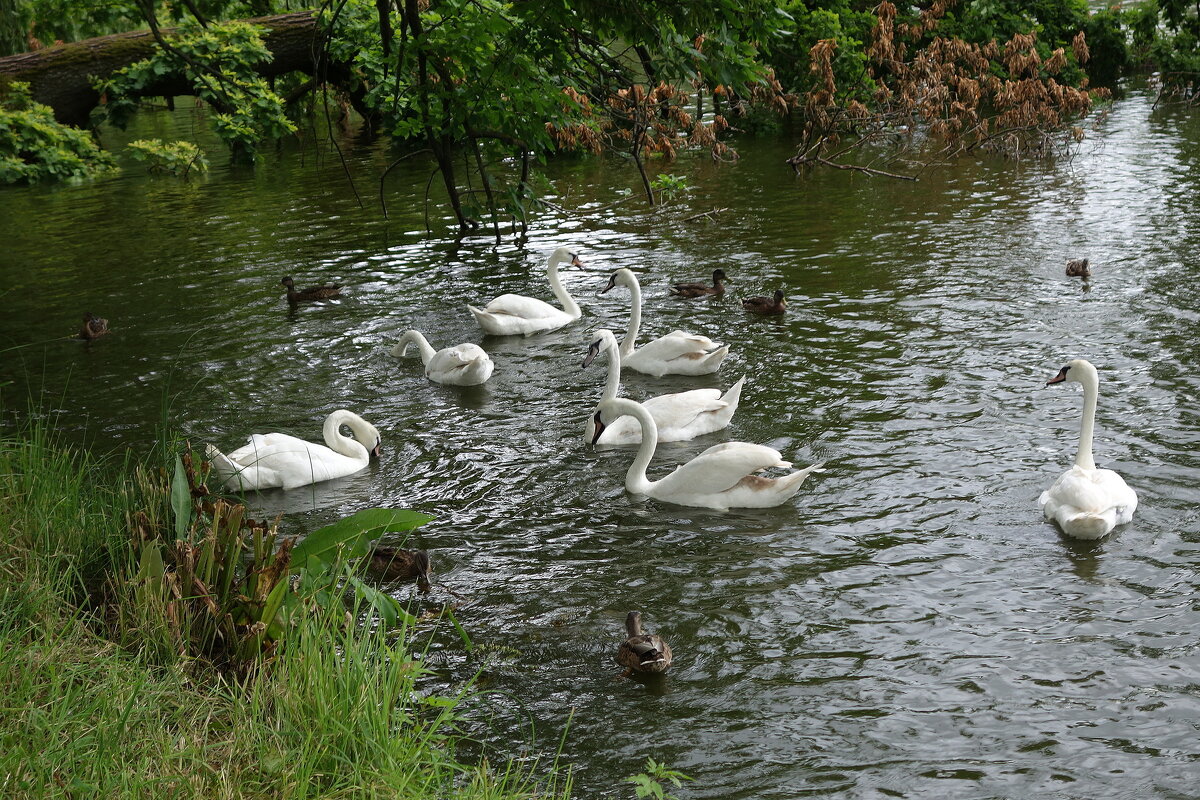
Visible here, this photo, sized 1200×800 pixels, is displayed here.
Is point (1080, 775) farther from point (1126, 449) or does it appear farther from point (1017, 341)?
point (1017, 341)

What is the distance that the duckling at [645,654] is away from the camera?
539 cm

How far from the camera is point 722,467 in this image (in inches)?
293

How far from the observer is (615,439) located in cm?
884

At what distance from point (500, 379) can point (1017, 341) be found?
470 cm

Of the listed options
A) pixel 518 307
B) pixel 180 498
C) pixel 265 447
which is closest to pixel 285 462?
pixel 265 447

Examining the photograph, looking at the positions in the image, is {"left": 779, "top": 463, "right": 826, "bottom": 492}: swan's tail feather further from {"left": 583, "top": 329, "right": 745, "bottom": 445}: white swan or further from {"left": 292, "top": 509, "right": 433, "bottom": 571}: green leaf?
{"left": 292, "top": 509, "right": 433, "bottom": 571}: green leaf

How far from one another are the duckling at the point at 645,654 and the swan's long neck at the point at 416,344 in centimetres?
559

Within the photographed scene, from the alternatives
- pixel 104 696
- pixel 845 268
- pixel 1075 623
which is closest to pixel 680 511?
pixel 1075 623

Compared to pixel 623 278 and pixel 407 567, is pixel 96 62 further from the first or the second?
pixel 407 567

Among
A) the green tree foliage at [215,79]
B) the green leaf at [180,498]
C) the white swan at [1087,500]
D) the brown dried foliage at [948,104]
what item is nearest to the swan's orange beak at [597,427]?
the white swan at [1087,500]

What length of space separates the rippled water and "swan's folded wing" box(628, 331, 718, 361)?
25cm

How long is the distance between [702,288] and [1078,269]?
154 inches

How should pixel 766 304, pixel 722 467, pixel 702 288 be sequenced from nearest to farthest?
1. pixel 722 467
2. pixel 766 304
3. pixel 702 288

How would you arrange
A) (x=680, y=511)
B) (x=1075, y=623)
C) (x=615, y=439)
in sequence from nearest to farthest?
(x=1075, y=623), (x=680, y=511), (x=615, y=439)
